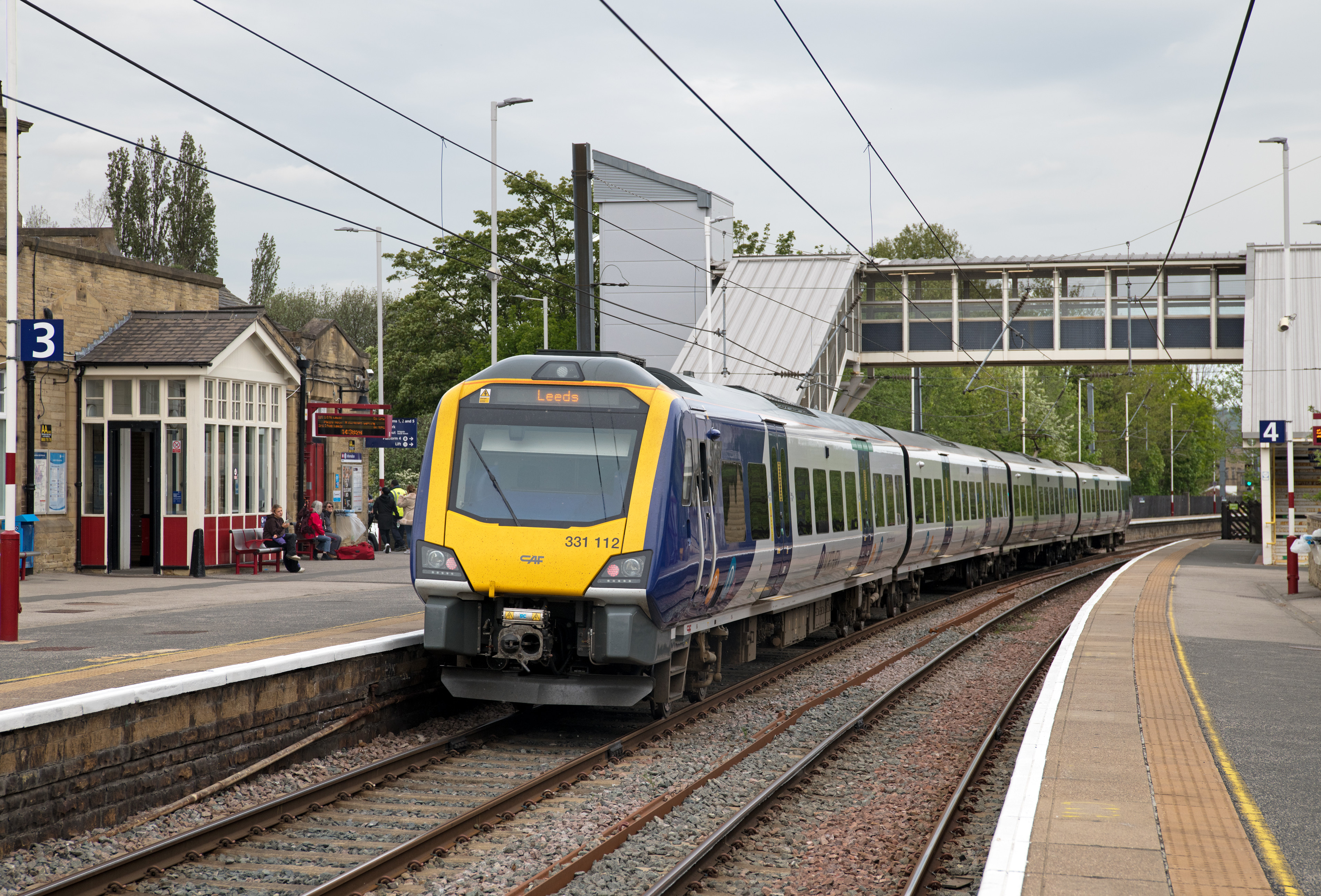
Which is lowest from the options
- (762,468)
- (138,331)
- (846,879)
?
(846,879)

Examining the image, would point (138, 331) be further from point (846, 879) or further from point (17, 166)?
point (846, 879)

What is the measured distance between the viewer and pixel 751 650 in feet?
45.3

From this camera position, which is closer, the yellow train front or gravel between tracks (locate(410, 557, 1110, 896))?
gravel between tracks (locate(410, 557, 1110, 896))

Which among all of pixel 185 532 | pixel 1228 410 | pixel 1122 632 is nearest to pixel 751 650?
pixel 1122 632

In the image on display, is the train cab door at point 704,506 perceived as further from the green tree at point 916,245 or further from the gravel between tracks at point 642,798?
the green tree at point 916,245

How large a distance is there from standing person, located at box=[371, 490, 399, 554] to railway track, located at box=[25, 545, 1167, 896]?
1865cm

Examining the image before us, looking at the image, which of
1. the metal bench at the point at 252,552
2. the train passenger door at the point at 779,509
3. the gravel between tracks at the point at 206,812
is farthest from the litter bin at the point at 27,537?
the train passenger door at the point at 779,509

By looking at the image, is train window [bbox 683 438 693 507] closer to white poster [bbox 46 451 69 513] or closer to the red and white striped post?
the red and white striped post

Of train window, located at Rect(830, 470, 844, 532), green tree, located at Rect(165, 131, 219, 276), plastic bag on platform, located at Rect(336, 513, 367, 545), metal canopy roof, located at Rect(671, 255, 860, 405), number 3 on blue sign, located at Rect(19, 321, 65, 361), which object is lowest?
plastic bag on platform, located at Rect(336, 513, 367, 545)

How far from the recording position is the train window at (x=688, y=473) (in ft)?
35.0

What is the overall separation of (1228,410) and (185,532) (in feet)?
309

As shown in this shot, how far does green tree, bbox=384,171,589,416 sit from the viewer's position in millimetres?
51844

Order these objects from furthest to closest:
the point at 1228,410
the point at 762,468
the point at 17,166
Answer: the point at 1228,410, the point at 17,166, the point at 762,468

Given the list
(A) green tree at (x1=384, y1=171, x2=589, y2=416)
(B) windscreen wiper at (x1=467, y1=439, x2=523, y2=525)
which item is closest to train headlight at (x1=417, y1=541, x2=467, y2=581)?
(B) windscreen wiper at (x1=467, y1=439, x2=523, y2=525)
